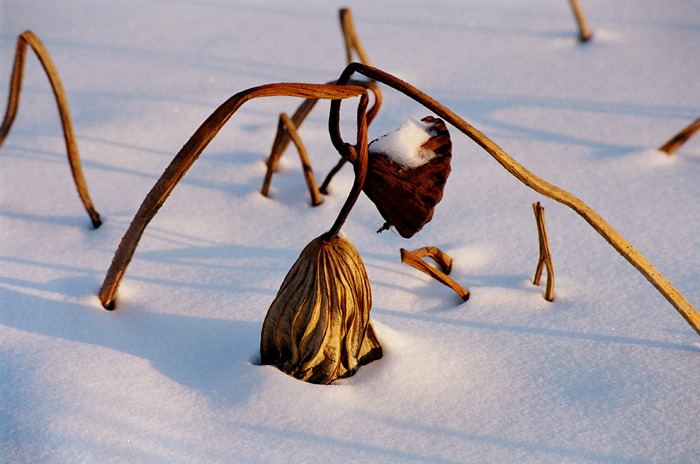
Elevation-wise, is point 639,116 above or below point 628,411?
above

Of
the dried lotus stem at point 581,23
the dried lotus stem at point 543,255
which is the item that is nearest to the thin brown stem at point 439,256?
the dried lotus stem at point 543,255

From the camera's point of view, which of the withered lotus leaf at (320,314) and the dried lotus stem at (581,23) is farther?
the dried lotus stem at (581,23)

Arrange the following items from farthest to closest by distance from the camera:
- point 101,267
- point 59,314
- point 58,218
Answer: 1. point 58,218
2. point 101,267
3. point 59,314

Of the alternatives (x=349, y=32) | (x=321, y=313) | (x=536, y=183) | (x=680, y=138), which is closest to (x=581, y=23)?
(x=680, y=138)

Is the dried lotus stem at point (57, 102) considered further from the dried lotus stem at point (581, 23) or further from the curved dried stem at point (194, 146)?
the dried lotus stem at point (581, 23)

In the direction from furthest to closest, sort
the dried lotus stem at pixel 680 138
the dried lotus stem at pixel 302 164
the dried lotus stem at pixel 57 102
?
the dried lotus stem at pixel 680 138
the dried lotus stem at pixel 302 164
the dried lotus stem at pixel 57 102

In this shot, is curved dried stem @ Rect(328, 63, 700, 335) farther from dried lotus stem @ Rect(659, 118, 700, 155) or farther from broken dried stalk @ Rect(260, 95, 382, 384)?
dried lotus stem @ Rect(659, 118, 700, 155)

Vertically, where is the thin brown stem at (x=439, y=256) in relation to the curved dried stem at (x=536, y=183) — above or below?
below

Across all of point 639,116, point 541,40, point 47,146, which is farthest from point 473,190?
point 47,146

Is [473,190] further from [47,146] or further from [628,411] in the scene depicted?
[47,146]
